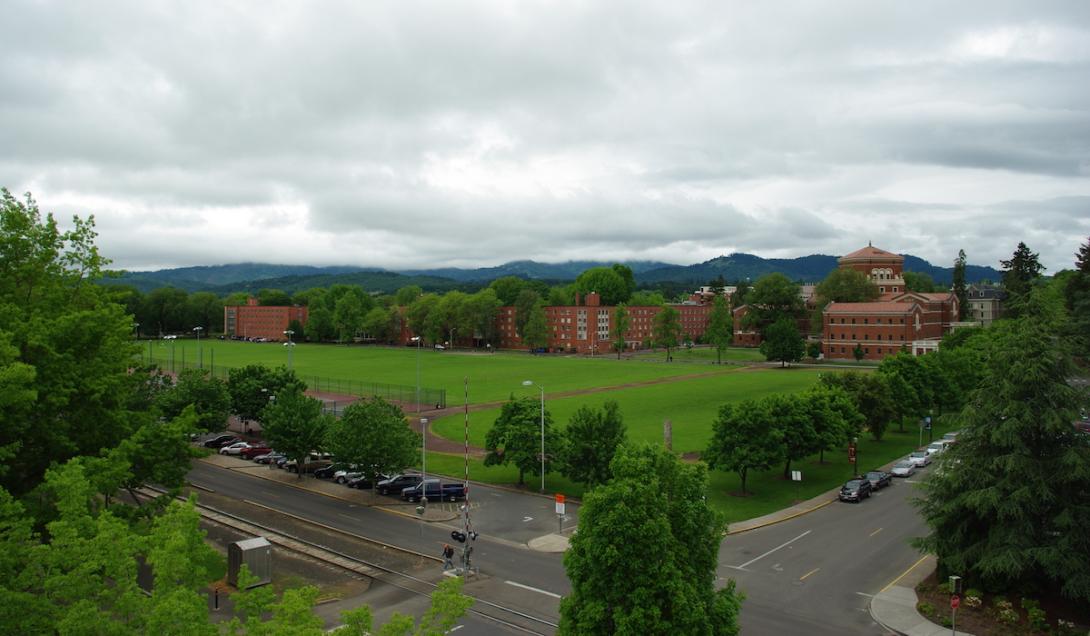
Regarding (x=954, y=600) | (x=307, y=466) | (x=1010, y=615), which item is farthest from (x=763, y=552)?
(x=307, y=466)

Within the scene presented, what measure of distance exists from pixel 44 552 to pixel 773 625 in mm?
20123

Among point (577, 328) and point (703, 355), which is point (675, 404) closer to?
point (703, 355)

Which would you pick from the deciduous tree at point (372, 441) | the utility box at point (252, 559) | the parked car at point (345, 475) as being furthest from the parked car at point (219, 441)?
the utility box at point (252, 559)

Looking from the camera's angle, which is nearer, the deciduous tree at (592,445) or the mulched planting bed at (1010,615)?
the mulched planting bed at (1010,615)

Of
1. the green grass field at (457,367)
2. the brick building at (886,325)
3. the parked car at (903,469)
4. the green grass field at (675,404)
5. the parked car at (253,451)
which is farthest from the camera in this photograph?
the brick building at (886,325)

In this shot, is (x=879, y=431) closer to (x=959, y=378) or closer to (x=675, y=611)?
(x=959, y=378)

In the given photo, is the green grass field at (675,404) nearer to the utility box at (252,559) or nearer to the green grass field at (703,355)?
the green grass field at (703,355)

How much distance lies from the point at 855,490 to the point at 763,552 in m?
11.6

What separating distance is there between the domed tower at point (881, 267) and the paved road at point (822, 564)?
13170 centimetres

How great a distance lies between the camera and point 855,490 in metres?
39.2

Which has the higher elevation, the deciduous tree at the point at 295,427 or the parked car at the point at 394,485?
the deciduous tree at the point at 295,427

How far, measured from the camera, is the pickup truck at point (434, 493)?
39312mm

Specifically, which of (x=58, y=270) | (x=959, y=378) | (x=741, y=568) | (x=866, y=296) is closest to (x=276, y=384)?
(x=58, y=270)

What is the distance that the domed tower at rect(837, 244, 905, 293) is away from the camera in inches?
6211
